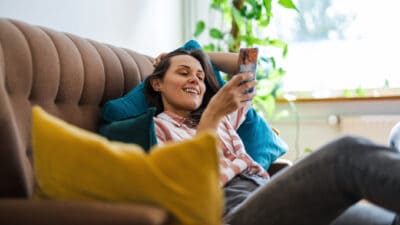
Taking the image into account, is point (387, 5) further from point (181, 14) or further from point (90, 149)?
point (90, 149)

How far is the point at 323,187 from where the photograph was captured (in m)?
1.08

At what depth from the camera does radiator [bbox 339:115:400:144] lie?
2742 mm

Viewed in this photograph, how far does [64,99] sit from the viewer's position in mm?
1444

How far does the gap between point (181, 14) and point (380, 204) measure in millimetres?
2417

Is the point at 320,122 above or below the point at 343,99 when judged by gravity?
below

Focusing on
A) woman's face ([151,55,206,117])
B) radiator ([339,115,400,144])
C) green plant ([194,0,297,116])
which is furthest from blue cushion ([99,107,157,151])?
radiator ([339,115,400,144])

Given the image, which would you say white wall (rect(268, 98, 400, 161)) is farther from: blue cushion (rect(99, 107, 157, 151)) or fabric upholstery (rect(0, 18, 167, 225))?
blue cushion (rect(99, 107, 157, 151))

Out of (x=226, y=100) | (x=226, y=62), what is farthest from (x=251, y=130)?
(x=226, y=100)

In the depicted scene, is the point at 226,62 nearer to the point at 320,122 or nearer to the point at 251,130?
the point at 251,130

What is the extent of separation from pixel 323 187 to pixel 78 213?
1.85 ft

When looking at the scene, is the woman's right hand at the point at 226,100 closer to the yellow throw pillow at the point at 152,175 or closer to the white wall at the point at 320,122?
the yellow throw pillow at the point at 152,175

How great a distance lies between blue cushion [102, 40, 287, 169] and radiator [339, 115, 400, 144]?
1087 mm

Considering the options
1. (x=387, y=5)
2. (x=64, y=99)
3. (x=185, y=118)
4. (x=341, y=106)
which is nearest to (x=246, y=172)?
(x=185, y=118)

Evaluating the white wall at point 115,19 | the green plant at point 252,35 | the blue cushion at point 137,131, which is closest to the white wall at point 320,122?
the green plant at point 252,35
